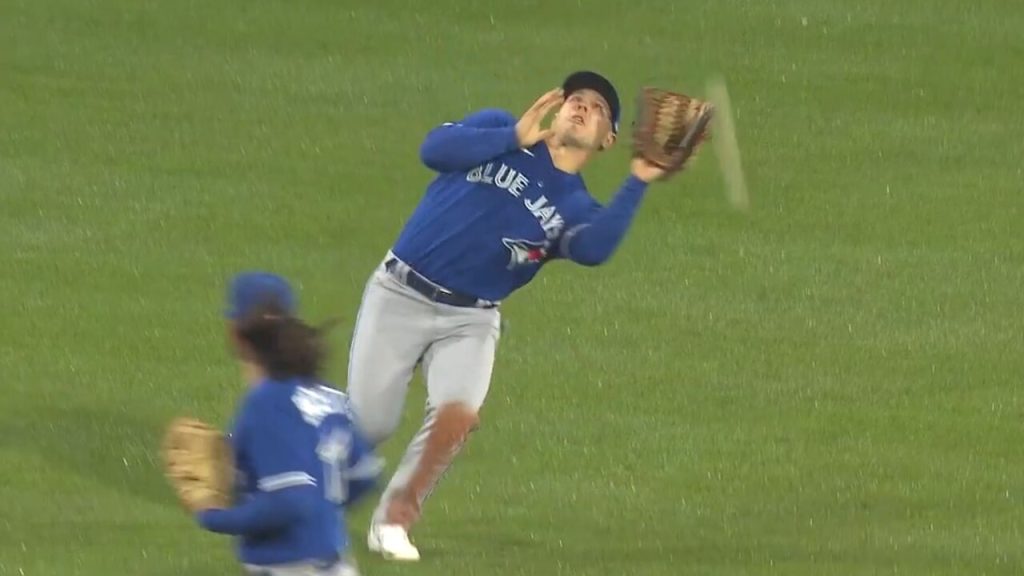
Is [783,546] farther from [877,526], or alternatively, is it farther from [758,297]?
[758,297]

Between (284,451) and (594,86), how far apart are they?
3.26 meters

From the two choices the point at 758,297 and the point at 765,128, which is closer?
the point at 758,297

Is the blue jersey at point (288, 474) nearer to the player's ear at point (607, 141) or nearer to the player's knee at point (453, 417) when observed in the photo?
the player's knee at point (453, 417)

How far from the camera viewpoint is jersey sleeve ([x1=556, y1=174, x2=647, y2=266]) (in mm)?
8148

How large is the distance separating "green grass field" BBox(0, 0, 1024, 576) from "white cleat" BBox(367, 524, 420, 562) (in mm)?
98

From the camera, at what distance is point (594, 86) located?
8375 mm

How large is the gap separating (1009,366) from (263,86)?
7863 millimetres

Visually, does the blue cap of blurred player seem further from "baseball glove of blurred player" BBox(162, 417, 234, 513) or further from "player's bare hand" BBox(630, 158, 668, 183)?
"player's bare hand" BBox(630, 158, 668, 183)

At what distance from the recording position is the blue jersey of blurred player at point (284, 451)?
5.53m

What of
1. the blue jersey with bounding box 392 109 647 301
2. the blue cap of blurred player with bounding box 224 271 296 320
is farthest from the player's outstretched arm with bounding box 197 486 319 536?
the blue jersey with bounding box 392 109 647 301

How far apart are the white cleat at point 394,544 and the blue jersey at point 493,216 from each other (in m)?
1.03

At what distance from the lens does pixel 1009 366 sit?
12281 millimetres

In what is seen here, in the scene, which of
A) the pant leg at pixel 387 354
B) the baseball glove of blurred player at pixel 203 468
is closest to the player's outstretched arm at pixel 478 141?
the pant leg at pixel 387 354

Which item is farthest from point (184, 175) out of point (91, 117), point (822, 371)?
point (822, 371)
